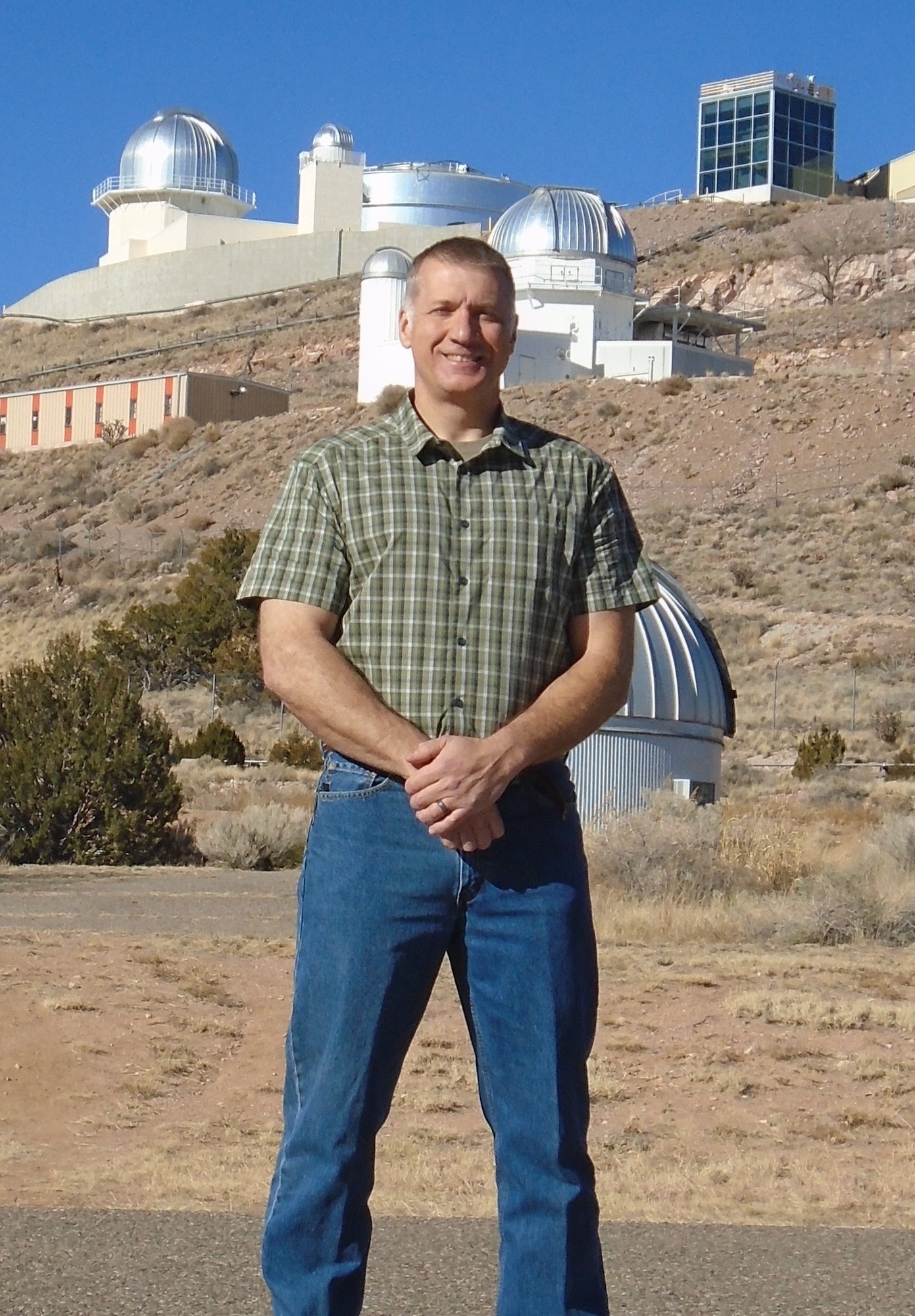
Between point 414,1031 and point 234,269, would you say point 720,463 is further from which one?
point 414,1031

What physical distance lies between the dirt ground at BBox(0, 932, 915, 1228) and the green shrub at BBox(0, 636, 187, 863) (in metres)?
6.06

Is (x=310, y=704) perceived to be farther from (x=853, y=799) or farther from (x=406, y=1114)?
(x=853, y=799)

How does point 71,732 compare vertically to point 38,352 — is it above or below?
below

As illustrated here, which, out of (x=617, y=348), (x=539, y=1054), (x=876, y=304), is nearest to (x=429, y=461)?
(x=539, y=1054)

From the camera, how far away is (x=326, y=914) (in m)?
3.27

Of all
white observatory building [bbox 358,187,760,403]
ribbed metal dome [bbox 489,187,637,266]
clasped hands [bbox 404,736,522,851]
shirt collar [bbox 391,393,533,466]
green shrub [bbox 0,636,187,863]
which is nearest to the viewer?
clasped hands [bbox 404,736,522,851]

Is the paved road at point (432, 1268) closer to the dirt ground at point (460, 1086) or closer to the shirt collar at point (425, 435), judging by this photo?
the dirt ground at point (460, 1086)

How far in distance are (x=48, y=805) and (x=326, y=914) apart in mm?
15078

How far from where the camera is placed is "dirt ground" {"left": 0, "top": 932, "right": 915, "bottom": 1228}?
22.9ft

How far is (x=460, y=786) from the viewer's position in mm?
3150

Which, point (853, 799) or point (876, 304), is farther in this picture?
point (876, 304)

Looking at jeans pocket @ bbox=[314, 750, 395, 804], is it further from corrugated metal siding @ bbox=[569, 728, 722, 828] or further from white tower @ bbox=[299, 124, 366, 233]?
white tower @ bbox=[299, 124, 366, 233]

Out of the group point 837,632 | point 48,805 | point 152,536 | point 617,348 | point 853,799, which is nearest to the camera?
point 48,805

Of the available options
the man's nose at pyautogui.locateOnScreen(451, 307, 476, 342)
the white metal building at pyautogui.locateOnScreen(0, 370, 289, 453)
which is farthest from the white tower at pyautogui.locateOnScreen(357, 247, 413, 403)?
the man's nose at pyautogui.locateOnScreen(451, 307, 476, 342)
